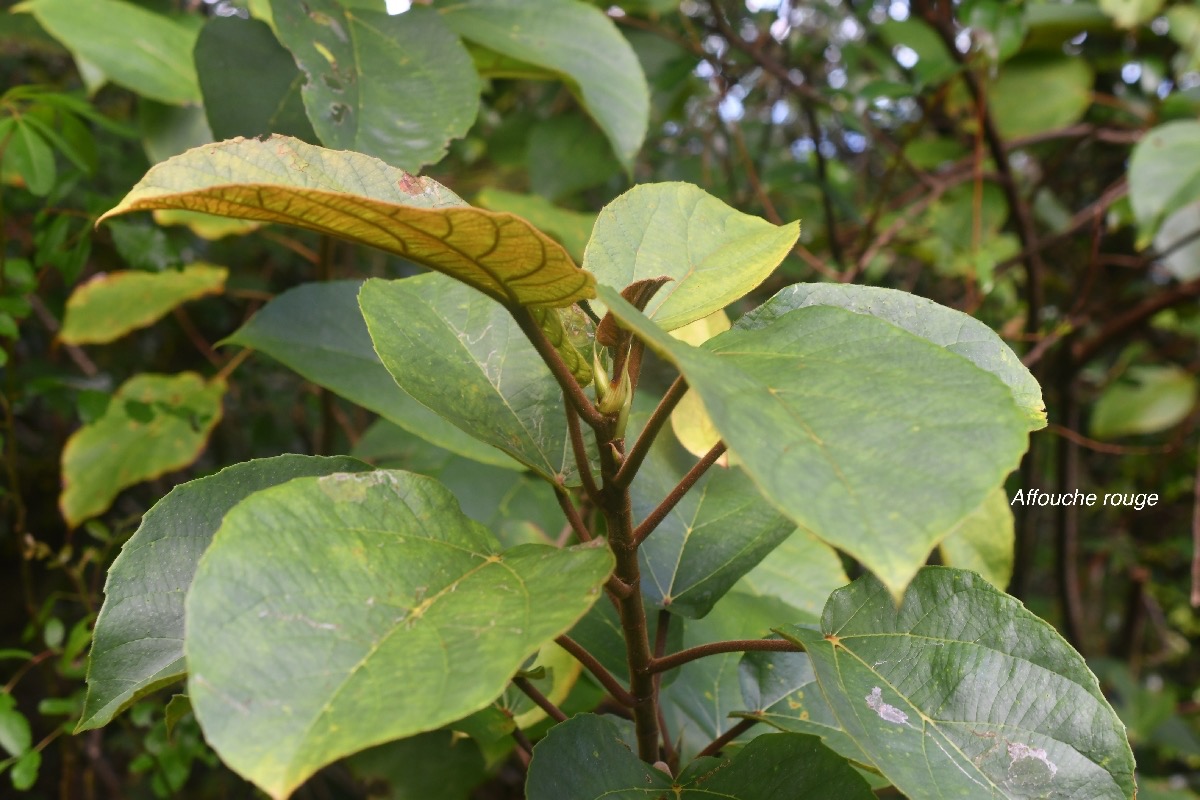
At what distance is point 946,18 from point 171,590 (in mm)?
1330

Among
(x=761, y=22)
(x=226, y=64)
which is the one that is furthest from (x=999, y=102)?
(x=226, y=64)

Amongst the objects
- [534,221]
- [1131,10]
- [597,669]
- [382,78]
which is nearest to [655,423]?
[597,669]

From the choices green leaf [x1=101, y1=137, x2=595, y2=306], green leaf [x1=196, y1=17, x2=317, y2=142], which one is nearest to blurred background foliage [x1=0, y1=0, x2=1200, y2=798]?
green leaf [x1=196, y1=17, x2=317, y2=142]

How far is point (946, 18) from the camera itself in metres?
1.35

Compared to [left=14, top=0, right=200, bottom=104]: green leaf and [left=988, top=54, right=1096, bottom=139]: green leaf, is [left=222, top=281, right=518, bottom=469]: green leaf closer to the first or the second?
[left=14, top=0, right=200, bottom=104]: green leaf

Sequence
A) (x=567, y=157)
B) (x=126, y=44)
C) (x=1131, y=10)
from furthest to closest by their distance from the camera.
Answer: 1. (x=1131, y=10)
2. (x=567, y=157)
3. (x=126, y=44)

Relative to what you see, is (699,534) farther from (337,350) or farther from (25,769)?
(25,769)

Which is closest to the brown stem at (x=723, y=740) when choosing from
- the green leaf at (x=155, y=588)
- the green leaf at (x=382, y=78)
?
the green leaf at (x=155, y=588)

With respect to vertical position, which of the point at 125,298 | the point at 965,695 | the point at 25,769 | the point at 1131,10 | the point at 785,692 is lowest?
the point at 25,769

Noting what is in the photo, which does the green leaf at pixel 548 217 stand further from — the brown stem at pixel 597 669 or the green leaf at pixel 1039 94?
the green leaf at pixel 1039 94

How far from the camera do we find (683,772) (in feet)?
1.52

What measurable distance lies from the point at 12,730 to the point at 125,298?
52cm

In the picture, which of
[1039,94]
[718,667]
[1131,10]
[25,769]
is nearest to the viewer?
[718,667]

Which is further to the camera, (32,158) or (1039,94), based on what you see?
(1039,94)
